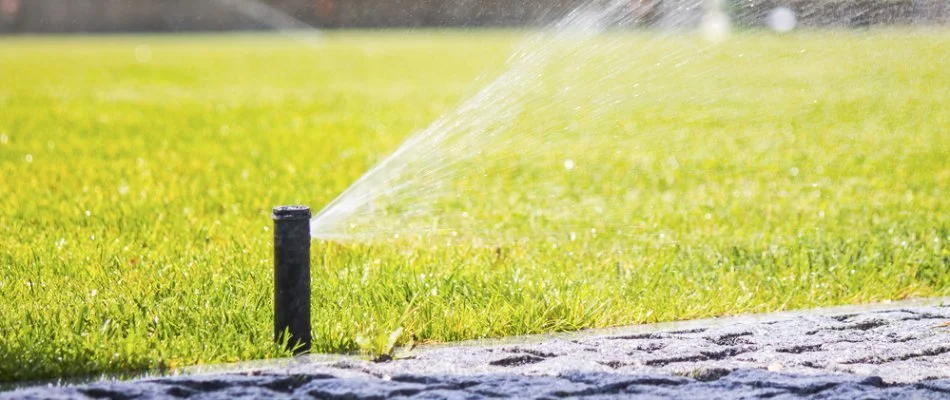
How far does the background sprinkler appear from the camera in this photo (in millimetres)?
3684

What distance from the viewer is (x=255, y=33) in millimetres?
39312

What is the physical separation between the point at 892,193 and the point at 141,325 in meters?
4.40

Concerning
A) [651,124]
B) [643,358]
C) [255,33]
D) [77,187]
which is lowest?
[643,358]

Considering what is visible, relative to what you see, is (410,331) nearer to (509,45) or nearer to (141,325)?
(141,325)

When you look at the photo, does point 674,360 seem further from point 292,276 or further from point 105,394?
point 105,394

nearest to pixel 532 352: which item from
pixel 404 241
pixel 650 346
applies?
pixel 650 346

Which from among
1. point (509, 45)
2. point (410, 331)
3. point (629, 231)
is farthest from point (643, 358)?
point (509, 45)

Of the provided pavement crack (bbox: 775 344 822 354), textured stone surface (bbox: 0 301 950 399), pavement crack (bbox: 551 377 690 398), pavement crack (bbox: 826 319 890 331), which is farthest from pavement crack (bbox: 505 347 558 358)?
pavement crack (bbox: 826 319 890 331)

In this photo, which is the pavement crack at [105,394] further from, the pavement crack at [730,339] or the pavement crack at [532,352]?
the pavement crack at [730,339]

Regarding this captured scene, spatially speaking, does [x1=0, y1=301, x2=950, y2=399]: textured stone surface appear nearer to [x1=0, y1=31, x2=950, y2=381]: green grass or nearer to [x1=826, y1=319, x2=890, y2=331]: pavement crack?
[x1=826, y1=319, x2=890, y2=331]: pavement crack

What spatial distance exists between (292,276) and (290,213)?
186mm

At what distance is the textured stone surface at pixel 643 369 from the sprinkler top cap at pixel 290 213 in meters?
0.40

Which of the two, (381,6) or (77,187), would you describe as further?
(381,6)

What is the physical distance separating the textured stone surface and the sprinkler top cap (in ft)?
1.33
